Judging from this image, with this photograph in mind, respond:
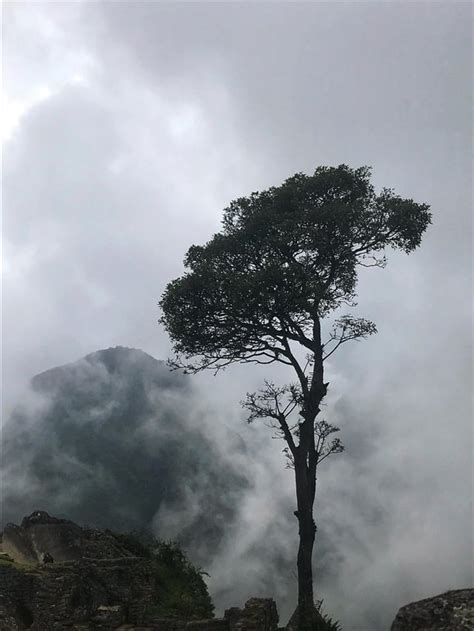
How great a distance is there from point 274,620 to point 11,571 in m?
8.13

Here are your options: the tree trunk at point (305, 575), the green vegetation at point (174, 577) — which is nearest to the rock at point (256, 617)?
the tree trunk at point (305, 575)

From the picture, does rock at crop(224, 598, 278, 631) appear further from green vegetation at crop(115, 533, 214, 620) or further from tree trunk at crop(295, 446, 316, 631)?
green vegetation at crop(115, 533, 214, 620)

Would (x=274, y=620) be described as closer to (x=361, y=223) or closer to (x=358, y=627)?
(x=361, y=223)

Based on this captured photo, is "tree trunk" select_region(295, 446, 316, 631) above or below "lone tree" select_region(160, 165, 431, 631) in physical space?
below

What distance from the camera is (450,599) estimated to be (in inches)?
271

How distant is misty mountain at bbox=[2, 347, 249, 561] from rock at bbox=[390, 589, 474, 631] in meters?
34.1

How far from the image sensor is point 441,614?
22.1 feet

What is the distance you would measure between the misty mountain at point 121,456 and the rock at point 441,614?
112 ft

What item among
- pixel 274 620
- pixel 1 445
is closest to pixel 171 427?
pixel 1 445

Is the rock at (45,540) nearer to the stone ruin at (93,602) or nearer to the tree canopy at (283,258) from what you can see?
the stone ruin at (93,602)

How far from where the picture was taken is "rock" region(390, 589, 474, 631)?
6.56 m

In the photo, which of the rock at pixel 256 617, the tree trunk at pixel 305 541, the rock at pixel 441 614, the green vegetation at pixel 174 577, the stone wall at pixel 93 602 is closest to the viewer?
the rock at pixel 441 614

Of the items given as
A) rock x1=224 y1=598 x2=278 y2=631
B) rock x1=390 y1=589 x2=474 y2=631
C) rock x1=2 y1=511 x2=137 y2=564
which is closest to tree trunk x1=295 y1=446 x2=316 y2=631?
rock x1=224 y1=598 x2=278 y2=631

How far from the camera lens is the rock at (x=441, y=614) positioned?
6.56m
